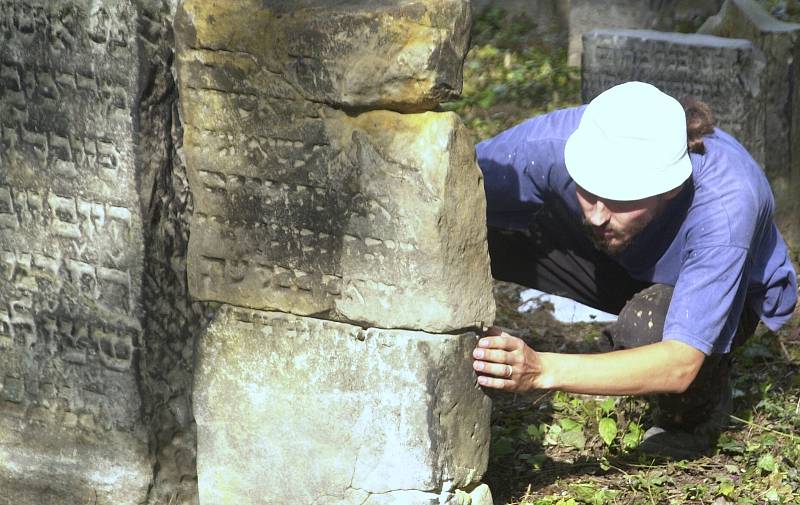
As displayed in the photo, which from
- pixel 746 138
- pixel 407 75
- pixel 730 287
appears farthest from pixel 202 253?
pixel 746 138

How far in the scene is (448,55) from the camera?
2484mm

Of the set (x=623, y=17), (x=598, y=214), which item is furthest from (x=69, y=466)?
(x=623, y=17)

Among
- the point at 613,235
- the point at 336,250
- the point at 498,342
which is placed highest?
the point at 336,250

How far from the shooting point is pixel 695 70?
6113mm

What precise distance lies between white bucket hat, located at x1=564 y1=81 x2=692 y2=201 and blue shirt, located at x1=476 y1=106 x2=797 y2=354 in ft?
0.56

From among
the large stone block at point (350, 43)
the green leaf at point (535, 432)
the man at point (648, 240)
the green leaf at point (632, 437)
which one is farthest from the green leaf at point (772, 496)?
the large stone block at point (350, 43)

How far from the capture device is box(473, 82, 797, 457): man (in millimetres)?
2967

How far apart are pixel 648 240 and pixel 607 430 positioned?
2.36 feet

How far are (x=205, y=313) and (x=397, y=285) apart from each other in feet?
1.89

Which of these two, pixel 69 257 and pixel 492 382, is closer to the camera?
pixel 492 382

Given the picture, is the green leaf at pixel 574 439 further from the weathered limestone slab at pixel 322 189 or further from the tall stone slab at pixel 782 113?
the tall stone slab at pixel 782 113

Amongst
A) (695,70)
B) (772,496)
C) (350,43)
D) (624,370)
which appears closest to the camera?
(350,43)

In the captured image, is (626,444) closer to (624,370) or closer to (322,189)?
(624,370)

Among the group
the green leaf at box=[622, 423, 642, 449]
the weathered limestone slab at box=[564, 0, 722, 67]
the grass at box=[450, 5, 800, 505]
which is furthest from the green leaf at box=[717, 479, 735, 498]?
the weathered limestone slab at box=[564, 0, 722, 67]
